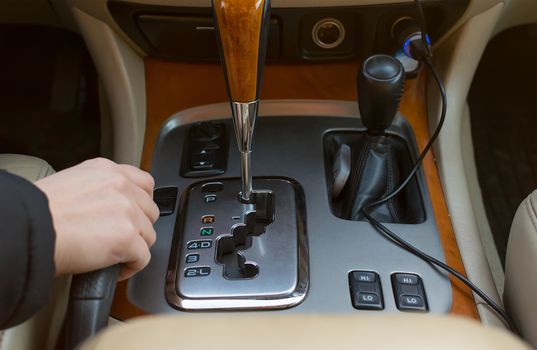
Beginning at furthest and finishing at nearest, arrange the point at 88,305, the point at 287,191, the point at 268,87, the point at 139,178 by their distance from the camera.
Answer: the point at 268,87 → the point at 287,191 → the point at 139,178 → the point at 88,305

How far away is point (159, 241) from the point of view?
2.47 ft

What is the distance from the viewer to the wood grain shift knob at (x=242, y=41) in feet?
1.83

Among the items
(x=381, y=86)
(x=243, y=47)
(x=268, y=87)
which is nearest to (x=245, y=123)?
(x=243, y=47)

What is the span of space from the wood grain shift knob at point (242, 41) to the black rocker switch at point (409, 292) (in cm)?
26

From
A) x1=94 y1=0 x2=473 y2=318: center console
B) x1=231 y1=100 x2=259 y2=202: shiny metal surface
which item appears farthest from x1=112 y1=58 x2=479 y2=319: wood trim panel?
x1=231 y1=100 x2=259 y2=202: shiny metal surface

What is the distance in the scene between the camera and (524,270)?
1.99 feet

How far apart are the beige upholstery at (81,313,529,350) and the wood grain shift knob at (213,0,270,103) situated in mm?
245

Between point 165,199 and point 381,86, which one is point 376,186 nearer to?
point 381,86

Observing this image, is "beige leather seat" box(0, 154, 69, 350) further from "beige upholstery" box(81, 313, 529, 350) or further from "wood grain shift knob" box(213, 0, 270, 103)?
"wood grain shift knob" box(213, 0, 270, 103)

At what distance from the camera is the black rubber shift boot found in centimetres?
79

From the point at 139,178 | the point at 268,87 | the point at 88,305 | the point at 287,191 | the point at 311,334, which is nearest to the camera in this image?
the point at 311,334

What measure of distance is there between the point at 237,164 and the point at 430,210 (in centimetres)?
26

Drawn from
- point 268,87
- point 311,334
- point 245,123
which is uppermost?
point 268,87

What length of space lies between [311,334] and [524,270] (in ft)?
0.95
